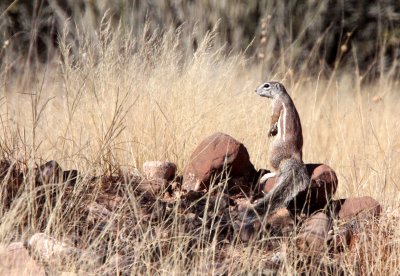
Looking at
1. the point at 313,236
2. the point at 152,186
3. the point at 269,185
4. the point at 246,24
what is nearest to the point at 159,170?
the point at 152,186

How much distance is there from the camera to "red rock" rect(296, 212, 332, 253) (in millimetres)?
4348

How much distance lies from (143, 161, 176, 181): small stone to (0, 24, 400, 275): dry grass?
137 millimetres

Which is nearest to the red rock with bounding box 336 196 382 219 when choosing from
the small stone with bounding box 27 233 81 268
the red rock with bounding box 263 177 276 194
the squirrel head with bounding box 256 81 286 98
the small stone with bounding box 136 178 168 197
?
the red rock with bounding box 263 177 276 194

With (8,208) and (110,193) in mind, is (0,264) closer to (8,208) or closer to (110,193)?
(8,208)

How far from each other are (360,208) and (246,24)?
685 centimetres

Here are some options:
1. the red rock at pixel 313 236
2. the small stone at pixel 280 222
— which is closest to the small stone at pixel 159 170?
the small stone at pixel 280 222

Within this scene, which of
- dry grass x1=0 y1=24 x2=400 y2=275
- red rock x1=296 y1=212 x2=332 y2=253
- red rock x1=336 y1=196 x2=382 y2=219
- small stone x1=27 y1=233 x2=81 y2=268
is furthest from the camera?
red rock x1=336 y1=196 x2=382 y2=219

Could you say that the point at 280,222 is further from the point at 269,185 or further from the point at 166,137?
the point at 166,137

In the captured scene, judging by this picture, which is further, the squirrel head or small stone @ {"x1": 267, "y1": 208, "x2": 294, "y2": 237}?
the squirrel head

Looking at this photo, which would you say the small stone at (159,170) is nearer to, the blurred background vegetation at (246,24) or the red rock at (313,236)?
the red rock at (313,236)

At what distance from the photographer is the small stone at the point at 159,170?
16.1ft

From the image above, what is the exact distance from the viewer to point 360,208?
4656 millimetres

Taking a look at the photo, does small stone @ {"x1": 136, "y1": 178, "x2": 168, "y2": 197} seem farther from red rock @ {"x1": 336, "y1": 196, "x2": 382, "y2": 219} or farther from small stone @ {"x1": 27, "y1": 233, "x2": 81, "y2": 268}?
red rock @ {"x1": 336, "y1": 196, "x2": 382, "y2": 219}

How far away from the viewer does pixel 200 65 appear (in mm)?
6316
